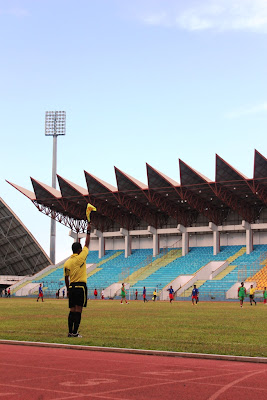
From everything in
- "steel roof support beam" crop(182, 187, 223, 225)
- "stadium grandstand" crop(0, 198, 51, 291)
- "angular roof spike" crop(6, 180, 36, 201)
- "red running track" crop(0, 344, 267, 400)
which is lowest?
"red running track" crop(0, 344, 267, 400)

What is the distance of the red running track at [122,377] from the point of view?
731cm

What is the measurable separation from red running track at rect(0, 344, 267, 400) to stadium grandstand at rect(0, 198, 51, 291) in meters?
76.7

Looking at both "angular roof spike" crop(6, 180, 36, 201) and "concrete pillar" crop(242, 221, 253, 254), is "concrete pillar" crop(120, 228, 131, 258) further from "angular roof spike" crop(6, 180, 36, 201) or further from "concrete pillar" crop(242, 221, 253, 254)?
"concrete pillar" crop(242, 221, 253, 254)

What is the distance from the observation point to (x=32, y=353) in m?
11.5

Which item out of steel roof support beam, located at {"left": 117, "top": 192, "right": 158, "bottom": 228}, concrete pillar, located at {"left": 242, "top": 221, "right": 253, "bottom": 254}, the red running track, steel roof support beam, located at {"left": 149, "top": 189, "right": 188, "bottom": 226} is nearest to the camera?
the red running track

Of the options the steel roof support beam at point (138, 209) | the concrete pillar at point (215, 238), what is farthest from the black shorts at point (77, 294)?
the concrete pillar at point (215, 238)

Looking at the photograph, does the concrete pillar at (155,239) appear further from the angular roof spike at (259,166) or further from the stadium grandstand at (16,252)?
the angular roof spike at (259,166)

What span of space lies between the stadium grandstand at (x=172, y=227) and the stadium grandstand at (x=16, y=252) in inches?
172

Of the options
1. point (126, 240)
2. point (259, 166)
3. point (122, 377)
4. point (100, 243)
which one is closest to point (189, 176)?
point (259, 166)

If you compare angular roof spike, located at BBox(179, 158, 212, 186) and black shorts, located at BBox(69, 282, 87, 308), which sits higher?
angular roof spike, located at BBox(179, 158, 212, 186)

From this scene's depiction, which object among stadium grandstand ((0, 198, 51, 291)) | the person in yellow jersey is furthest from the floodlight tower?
the person in yellow jersey

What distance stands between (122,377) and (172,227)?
8119 cm

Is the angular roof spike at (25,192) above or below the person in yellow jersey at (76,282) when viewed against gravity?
above

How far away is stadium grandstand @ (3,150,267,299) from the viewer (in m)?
70.7
